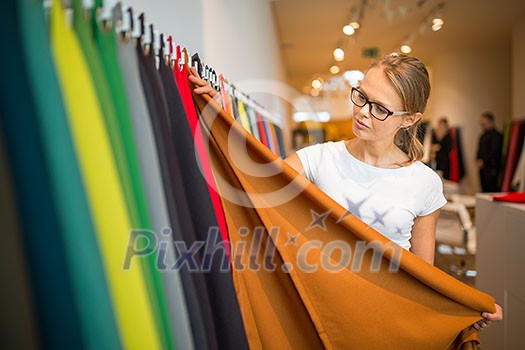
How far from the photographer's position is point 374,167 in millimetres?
1672

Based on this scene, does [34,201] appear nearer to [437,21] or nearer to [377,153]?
[377,153]

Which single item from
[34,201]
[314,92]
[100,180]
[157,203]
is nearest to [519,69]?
[314,92]

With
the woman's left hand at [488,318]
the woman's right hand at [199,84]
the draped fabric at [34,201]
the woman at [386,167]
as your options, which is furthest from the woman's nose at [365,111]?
the draped fabric at [34,201]

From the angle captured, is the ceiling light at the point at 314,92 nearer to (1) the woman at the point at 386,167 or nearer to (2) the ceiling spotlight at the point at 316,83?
(2) the ceiling spotlight at the point at 316,83

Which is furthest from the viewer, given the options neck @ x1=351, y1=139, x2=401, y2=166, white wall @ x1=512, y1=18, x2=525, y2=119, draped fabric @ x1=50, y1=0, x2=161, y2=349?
white wall @ x1=512, y1=18, x2=525, y2=119

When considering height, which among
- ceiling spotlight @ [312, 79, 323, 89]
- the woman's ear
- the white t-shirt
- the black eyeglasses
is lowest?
the white t-shirt

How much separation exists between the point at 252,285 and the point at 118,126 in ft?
2.30

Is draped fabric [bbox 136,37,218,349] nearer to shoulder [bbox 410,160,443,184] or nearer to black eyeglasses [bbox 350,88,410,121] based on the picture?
black eyeglasses [bbox 350,88,410,121]

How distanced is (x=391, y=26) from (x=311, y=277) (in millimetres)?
8030

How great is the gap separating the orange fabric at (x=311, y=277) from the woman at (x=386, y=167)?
1.03 feet

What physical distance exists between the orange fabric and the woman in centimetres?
31

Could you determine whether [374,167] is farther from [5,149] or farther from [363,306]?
[5,149]

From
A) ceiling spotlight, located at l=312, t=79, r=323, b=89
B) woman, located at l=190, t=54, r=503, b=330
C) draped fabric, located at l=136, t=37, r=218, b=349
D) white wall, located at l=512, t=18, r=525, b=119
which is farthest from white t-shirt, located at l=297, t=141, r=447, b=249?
ceiling spotlight, located at l=312, t=79, r=323, b=89

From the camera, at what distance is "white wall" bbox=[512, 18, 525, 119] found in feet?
25.9
